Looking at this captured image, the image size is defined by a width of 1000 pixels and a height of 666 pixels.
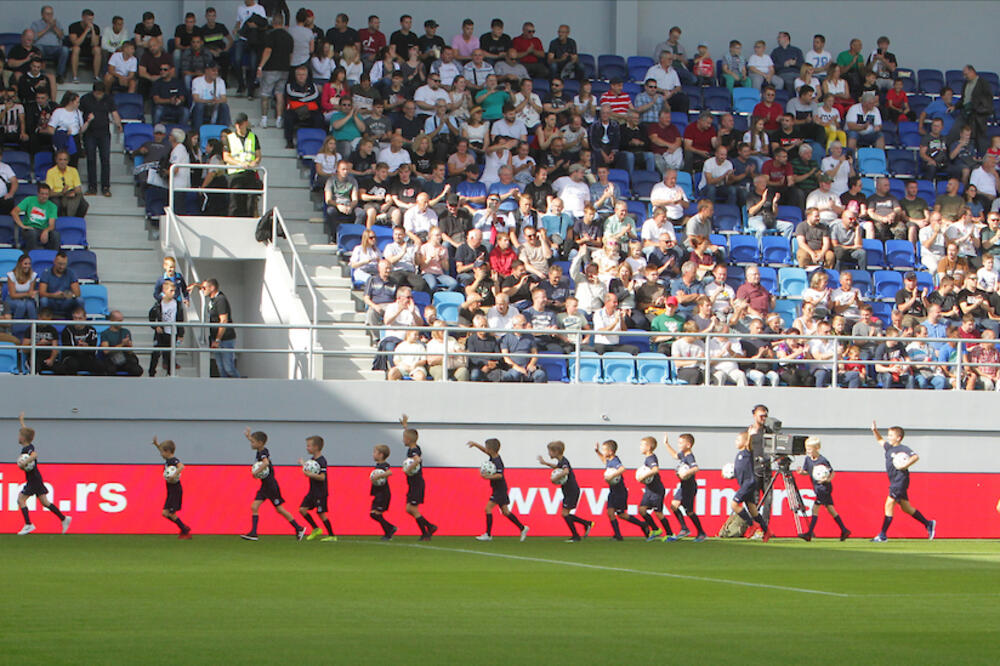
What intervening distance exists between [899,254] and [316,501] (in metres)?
12.1

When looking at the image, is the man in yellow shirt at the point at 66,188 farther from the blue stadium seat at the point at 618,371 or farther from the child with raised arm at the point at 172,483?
the blue stadium seat at the point at 618,371

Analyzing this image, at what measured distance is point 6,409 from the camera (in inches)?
745

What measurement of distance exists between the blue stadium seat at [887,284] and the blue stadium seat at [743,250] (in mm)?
2061

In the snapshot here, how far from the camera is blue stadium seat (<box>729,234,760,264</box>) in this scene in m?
24.5

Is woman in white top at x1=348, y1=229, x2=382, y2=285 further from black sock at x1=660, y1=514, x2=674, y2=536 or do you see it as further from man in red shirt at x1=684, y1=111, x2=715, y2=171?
man in red shirt at x1=684, y1=111, x2=715, y2=171

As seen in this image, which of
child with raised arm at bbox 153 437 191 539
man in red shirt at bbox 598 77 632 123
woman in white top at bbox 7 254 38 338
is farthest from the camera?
man in red shirt at bbox 598 77 632 123

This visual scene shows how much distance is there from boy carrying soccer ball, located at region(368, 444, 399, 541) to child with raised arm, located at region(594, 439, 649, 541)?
2.85 m

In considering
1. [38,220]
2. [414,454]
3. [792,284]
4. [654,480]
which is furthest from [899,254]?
[38,220]

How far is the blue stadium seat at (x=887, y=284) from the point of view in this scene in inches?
964

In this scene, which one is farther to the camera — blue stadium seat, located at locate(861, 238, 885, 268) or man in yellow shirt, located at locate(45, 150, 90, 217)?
blue stadium seat, located at locate(861, 238, 885, 268)

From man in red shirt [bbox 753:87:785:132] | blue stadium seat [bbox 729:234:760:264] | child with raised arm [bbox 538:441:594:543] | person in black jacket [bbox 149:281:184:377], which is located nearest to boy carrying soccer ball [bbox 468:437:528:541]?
child with raised arm [bbox 538:441:594:543]

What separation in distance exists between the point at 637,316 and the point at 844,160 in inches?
277

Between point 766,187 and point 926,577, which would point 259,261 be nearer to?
point 766,187

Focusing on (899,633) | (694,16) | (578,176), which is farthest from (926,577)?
(694,16)
